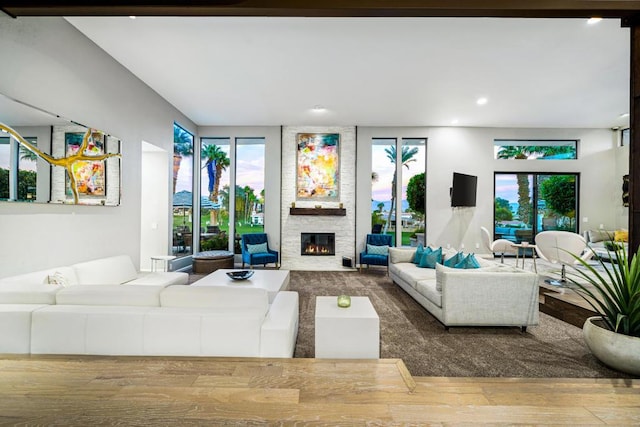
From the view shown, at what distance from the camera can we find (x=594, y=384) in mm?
2064

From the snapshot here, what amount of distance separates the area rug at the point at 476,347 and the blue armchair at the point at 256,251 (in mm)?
2536

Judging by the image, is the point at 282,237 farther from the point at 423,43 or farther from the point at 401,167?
the point at 423,43

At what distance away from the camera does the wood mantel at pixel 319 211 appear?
704cm

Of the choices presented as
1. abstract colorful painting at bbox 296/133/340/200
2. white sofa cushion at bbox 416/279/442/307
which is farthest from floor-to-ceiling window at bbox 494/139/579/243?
white sofa cushion at bbox 416/279/442/307

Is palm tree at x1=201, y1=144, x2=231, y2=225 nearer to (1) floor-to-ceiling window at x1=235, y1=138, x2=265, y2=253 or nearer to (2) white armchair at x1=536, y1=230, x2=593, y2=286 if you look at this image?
(1) floor-to-ceiling window at x1=235, y1=138, x2=265, y2=253

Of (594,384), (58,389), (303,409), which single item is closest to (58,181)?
(58,389)

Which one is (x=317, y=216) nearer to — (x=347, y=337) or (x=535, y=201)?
(x=347, y=337)

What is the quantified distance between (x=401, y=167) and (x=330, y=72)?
355 centimetres

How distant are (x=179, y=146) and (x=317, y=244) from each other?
12.0 ft

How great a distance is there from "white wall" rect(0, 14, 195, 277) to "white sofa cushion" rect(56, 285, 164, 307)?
1.04 metres

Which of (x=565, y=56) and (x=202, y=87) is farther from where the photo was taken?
(x=202, y=87)

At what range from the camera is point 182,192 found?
21.1 feet

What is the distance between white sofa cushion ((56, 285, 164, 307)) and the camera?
7.18 feet

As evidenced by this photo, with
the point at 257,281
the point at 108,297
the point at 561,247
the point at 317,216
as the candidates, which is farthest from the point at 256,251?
the point at 561,247
